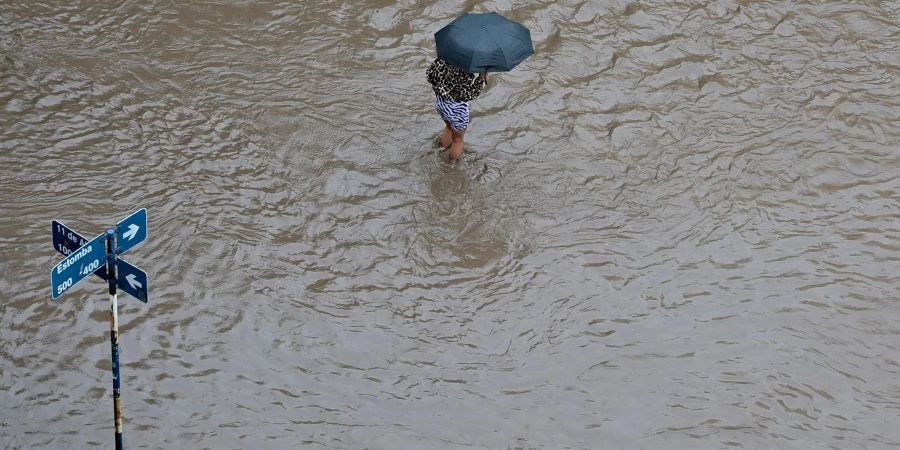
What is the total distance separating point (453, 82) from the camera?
26.8 feet

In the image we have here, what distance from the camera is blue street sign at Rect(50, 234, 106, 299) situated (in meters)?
4.80

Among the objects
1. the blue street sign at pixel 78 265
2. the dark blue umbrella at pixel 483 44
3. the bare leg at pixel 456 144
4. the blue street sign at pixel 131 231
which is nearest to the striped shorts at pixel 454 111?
the bare leg at pixel 456 144

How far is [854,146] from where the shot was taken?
9.16 m

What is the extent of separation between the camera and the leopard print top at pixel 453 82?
26.7 ft

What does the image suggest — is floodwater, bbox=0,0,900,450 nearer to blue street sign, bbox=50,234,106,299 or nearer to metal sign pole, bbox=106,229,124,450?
metal sign pole, bbox=106,229,124,450

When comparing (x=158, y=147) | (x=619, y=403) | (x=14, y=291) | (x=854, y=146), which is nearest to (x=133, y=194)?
(x=158, y=147)

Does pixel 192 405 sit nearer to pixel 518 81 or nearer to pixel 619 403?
pixel 619 403

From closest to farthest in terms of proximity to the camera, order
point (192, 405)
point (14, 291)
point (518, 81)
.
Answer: point (192, 405) → point (14, 291) → point (518, 81)

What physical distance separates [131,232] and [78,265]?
357 mm

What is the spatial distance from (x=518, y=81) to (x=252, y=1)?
9.68 ft

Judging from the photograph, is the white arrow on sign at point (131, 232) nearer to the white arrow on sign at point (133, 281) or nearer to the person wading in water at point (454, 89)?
the white arrow on sign at point (133, 281)

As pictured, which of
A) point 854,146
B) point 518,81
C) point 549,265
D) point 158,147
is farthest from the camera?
point 518,81

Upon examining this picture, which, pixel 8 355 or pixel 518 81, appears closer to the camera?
pixel 8 355

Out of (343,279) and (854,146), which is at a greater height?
(854,146)
